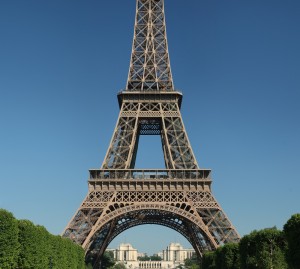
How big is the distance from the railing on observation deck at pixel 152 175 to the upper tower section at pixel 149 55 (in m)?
9.73

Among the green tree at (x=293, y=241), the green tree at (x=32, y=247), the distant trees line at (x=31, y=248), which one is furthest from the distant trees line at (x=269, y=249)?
the green tree at (x=32, y=247)

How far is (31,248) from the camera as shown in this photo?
115ft

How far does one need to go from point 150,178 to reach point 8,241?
19.5 m

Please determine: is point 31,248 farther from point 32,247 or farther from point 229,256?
point 229,256

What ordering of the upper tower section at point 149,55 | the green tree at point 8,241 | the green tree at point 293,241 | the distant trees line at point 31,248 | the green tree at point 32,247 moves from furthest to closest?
the upper tower section at point 149,55, the green tree at point 32,247, the distant trees line at point 31,248, the green tree at point 8,241, the green tree at point 293,241

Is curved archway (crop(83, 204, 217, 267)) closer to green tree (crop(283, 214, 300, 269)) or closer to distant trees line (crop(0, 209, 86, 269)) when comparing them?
distant trees line (crop(0, 209, 86, 269))

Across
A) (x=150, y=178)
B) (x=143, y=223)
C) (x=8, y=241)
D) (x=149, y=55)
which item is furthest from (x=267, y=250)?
(x=149, y=55)

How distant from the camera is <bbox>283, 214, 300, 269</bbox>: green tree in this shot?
2945 centimetres

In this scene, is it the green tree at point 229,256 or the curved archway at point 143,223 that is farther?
the curved archway at point 143,223

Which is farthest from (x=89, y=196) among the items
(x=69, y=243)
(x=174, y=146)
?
(x=174, y=146)

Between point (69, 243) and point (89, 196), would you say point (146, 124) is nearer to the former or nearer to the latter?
point (89, 196)

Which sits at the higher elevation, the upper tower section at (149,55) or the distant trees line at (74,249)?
the upper tower section at (149,55)

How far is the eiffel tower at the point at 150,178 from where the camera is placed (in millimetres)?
46562

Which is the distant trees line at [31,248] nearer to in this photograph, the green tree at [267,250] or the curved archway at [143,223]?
the curved archway at [143,223]
